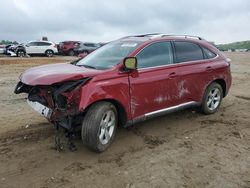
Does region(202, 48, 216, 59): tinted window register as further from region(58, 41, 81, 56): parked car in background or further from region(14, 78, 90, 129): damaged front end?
region(58, 41, 81, 56): parked car in background

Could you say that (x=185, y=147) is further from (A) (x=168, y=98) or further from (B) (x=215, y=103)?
(B) (x=215, y=103)

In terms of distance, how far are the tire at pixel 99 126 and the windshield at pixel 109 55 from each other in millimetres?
772

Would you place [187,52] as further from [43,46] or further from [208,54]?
[43,46]

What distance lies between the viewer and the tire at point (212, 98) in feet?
22.5

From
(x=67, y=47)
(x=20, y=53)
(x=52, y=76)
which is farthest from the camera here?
(x=67, y=47)

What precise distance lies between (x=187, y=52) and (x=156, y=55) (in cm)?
99

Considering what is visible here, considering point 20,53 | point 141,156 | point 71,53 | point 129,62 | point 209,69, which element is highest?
point 129,62

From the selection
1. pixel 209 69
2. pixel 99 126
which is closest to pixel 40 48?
pixel 209 69

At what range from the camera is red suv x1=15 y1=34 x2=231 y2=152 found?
4.57 meters

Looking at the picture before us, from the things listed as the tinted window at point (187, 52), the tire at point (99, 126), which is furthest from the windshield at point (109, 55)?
the tinted window at point (187, 52)

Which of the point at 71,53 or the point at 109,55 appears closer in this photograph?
the point at 109,55

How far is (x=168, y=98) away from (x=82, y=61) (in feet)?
5.72

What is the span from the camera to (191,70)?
20.9ft

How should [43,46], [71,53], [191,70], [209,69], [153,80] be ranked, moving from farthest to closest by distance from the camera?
[71,53] < [43,46] < [209,69] < [191,70] < [153,80]
